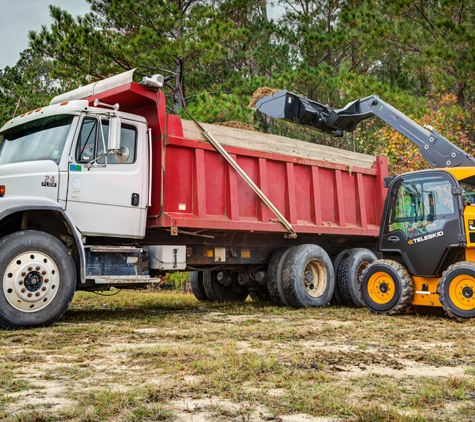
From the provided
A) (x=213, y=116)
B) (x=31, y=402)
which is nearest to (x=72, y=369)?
(x=31, y=402)

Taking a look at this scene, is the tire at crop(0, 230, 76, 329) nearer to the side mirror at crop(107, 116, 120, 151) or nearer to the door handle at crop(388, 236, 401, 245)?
the side mirror at crop(107, 116, 120, 151)

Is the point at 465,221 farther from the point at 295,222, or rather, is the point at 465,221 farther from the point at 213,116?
the point at 213,116

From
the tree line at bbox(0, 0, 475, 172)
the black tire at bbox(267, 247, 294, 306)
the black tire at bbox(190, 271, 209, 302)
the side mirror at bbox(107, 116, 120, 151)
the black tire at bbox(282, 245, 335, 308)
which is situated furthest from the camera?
the tree line at bbox(0, 0, 475, 172)

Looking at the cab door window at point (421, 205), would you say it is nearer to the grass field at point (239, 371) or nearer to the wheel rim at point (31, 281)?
the grass field at point (239, 371)

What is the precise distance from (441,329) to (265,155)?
389cm

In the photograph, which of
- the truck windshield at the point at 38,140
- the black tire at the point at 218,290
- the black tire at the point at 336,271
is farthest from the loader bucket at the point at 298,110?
the truck windshield at the point at 38,140

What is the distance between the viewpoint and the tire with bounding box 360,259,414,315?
8328 mm

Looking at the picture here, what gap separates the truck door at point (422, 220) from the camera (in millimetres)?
8195

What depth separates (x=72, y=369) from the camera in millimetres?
4598

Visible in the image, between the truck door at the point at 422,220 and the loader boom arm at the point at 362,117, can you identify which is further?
the loader boom arm at the point at 362,117

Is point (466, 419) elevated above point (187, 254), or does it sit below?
below

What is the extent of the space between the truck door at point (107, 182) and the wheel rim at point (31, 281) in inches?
31.5

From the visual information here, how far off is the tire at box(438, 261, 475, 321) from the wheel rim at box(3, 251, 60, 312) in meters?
4.93

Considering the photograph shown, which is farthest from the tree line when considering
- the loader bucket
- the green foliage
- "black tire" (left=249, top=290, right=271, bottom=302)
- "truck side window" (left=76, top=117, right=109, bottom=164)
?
"truck side window" (left=76, top=117, right=109, bottom=164)
